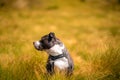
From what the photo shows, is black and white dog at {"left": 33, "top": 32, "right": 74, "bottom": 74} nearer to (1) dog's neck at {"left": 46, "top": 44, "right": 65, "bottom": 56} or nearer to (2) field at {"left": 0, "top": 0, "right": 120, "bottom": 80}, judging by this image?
(1) dog's neck at {"left": 46, "top": 44, "right": 65, "bottom": 56}

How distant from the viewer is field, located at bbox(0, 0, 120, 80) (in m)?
4.49

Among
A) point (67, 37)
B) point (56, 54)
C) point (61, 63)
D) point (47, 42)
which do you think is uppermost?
point (47, 42)

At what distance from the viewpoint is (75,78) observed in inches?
177

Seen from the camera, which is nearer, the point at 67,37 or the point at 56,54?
the point at 56,54

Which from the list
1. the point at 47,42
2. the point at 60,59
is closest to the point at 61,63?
the point at 60,59

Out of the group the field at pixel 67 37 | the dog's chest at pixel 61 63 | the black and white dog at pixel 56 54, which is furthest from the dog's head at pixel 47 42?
Result: the field at pixel 67 37

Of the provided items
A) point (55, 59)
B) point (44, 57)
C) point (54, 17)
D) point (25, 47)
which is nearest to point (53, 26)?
point (54, 17)

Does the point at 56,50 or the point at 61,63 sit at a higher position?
the point at 56,50

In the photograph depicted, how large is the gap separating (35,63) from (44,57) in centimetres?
32

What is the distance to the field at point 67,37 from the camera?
449cm

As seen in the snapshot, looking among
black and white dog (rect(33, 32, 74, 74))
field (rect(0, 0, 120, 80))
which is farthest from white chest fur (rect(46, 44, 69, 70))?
field (rect(0, 0, 120, 80))

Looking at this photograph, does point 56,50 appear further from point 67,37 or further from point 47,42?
point 67,37

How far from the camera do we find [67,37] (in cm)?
972

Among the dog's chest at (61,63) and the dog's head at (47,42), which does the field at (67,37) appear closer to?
the dog's chest at (61,63)
